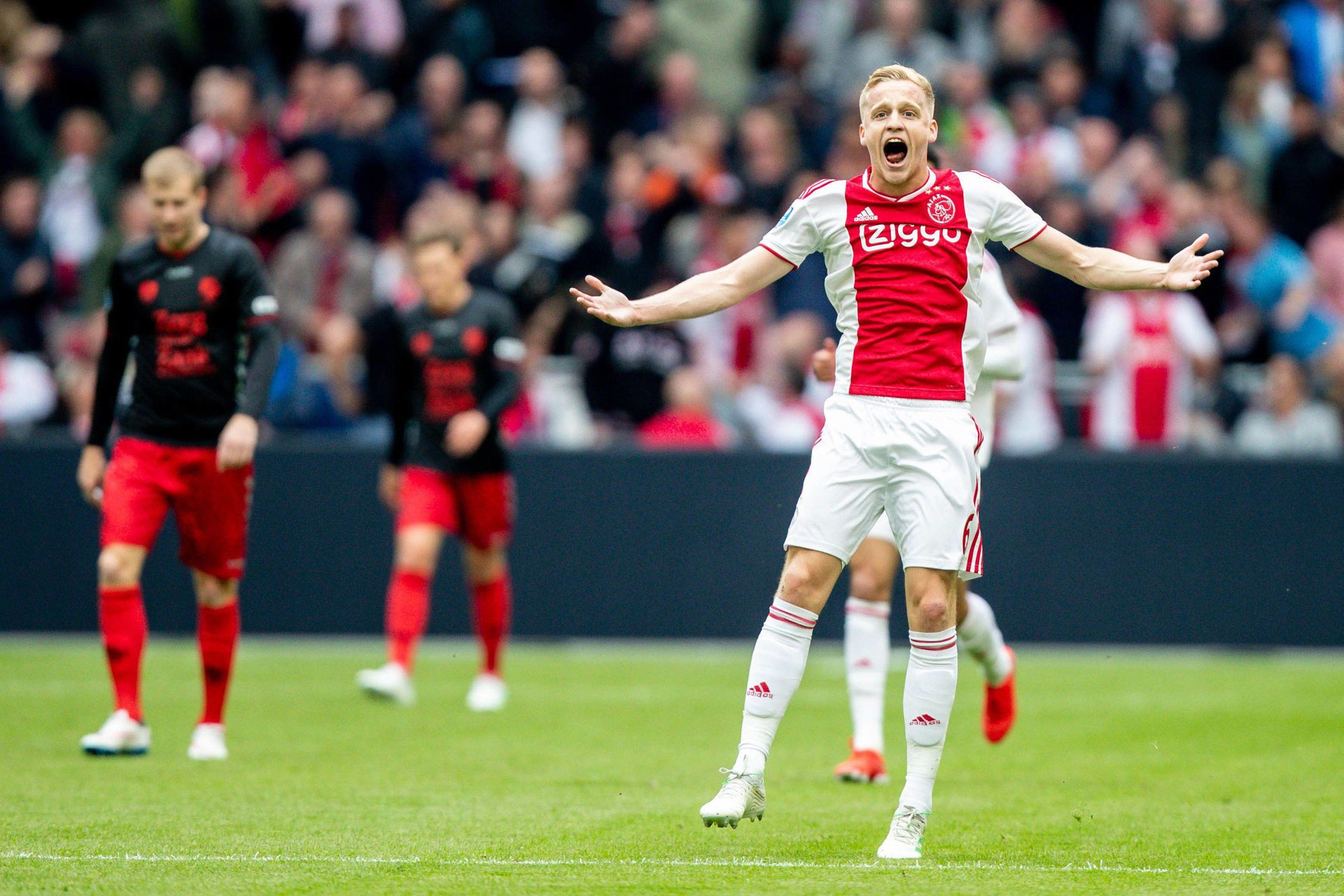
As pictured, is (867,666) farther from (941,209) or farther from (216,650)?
(216,650)

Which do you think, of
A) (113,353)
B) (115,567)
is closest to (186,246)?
(113,353)

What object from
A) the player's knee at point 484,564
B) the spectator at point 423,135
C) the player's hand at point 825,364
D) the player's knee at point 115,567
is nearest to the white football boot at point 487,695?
the player's knee at point 484,564

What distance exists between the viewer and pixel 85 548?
1352 cm

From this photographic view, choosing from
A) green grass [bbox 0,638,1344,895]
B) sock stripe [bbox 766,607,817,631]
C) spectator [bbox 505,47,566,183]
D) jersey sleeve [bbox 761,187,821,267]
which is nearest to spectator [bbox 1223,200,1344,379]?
green grass [bbox 0,638,1344,895]

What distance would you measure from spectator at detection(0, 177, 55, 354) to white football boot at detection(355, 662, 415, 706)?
264 inches

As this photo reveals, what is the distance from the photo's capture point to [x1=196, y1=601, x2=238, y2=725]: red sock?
8273mm

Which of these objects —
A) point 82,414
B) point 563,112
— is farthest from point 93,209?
point 563,112

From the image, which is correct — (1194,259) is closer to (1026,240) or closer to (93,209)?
(1026,240)

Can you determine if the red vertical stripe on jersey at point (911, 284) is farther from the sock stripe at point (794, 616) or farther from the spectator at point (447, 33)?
the spectator at point (447, 33)

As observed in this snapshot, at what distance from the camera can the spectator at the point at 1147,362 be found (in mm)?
13703

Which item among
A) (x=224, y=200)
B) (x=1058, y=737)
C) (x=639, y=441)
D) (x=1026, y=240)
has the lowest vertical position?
(x=1058, y=737)

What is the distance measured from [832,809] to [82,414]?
29.7 ft

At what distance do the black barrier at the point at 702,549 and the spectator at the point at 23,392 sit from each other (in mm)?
1474

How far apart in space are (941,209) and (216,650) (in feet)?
12.9
